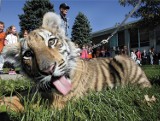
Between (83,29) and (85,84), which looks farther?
(83,29)

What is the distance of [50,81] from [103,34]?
221 feet

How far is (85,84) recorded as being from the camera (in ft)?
15.5

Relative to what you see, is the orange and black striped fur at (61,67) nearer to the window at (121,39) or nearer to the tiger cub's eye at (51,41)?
the tiger cub's eye at (51,41)

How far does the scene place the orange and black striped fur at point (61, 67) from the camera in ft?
13.8

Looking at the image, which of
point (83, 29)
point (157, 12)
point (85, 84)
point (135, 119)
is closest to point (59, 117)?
point (135, 119)

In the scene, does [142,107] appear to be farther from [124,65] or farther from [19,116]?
[124,65]

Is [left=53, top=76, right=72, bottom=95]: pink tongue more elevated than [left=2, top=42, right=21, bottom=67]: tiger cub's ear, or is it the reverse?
[left=2, top=42, right=21, bottom=67]: tiger cub's ear

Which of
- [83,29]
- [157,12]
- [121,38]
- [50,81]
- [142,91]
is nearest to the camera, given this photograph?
[50,81]

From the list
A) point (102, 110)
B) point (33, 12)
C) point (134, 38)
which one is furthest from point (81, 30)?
point (102, 110)

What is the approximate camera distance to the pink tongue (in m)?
4.19

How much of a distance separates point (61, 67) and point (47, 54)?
23cm

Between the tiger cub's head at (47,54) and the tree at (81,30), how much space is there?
72414 millimetres

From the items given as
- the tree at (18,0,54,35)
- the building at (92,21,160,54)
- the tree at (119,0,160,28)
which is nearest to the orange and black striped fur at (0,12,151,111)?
the tree at (119,0,160,28)

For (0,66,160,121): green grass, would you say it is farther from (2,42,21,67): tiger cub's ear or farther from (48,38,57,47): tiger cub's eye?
(2,42,21,67): tiger cub's ear
